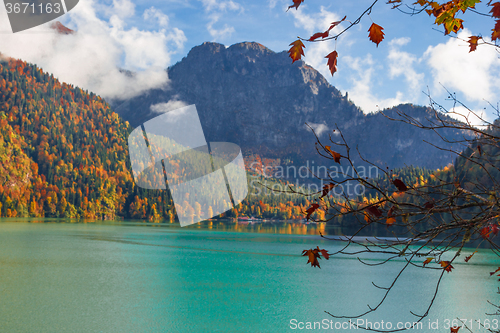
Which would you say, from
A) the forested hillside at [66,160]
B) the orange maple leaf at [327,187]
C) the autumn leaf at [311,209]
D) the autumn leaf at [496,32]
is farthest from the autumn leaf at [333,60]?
the forested hillside at [66,160]

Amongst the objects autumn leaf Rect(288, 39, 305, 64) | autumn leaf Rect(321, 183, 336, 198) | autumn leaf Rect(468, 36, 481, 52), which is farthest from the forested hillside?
autumn leaf Rect(321, 183, 336, 198)

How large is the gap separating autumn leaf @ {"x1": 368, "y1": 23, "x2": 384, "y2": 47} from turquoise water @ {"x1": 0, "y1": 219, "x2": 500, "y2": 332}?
13330 millimetres

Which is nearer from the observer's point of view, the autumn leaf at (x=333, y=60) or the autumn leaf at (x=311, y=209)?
the autumn leaf at (x=333, y=60)

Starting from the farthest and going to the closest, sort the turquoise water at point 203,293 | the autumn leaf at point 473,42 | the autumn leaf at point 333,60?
the turquoise water at point 203,293
the autumn leaf at point 473,42
the autumn leaf at point 333,60

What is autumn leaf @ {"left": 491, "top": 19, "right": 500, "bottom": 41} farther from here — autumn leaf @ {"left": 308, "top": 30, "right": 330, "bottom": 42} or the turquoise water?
the turquoise water

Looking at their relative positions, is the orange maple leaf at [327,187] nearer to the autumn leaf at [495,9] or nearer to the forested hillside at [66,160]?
the autumn leaf at [495,9]

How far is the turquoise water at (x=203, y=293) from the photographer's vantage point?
1421cm

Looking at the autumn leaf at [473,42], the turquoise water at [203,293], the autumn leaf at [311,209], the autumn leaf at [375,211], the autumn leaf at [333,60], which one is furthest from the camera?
the turquoise water at [203,293]

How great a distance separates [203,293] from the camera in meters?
19.0

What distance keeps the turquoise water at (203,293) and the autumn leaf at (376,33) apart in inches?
525

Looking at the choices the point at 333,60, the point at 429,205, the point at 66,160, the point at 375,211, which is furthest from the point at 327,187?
the point at 66,160

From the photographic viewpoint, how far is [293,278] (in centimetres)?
2344

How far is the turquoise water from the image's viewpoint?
14.2 metres

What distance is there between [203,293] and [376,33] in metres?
18.6
